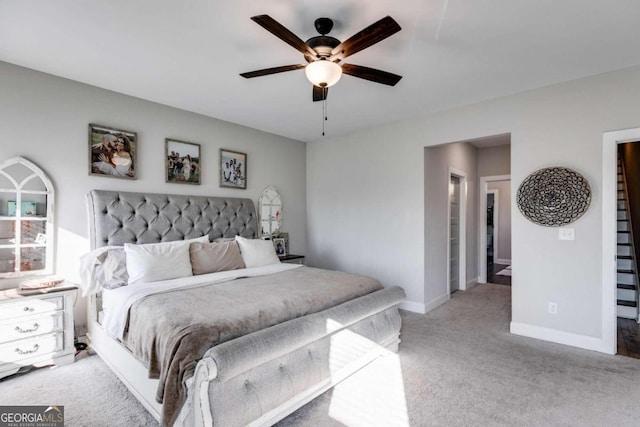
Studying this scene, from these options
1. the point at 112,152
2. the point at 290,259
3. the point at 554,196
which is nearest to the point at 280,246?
the point at 290,259

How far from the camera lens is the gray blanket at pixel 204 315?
5.57ft

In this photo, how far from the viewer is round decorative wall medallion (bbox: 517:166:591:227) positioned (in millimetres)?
3160

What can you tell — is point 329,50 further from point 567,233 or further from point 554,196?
point 567,233

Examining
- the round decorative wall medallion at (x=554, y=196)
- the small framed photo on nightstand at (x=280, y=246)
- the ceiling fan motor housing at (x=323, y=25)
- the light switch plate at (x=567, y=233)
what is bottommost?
the small framed photo on nightstand at (x=280, y=246)

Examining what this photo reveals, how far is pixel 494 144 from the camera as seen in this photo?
5965 millimetres

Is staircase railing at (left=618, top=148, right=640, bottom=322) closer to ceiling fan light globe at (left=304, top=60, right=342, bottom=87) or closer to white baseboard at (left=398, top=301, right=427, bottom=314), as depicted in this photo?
white baseboard at (left=398, top=301, right=427, bottom=314)

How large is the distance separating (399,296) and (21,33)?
3.72 meters

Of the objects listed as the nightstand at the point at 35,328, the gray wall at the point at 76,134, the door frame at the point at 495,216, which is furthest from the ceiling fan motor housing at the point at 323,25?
the door frame at the point at 495,216

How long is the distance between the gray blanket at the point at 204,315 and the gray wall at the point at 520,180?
1.80 meters

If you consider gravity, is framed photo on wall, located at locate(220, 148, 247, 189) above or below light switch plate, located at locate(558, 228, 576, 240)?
above

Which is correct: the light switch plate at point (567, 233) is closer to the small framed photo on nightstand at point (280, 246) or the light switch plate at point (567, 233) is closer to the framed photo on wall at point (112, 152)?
the small framed photo on nightstand at point (280, 246)

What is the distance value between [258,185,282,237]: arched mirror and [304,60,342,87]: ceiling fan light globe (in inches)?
119

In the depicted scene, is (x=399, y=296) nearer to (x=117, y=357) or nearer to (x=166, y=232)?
(x=117, y=357)

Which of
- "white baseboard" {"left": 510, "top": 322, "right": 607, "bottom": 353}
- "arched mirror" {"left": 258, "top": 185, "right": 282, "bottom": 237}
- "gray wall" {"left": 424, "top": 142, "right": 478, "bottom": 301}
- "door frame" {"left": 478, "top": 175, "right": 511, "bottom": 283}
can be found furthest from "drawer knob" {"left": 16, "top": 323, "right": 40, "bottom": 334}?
"door frame" {"left": 478, "top": 175, "right": 511, "bottom": 283}
